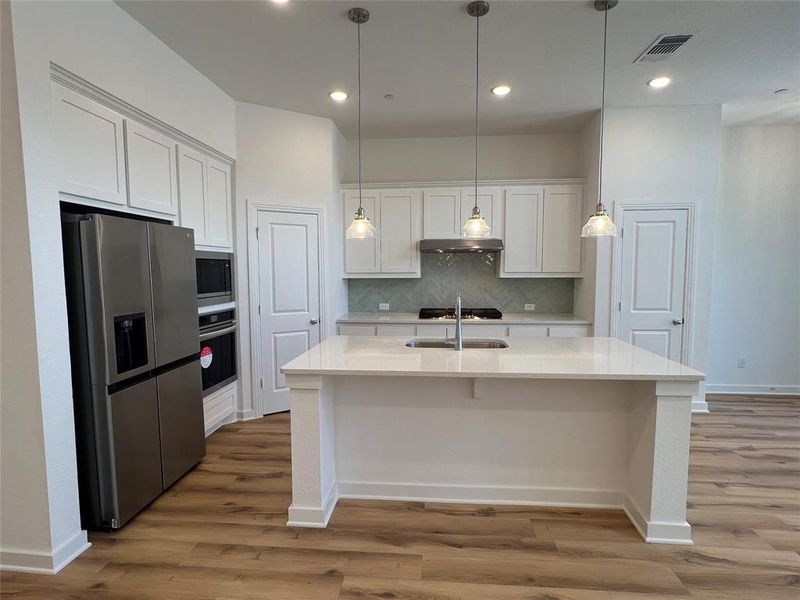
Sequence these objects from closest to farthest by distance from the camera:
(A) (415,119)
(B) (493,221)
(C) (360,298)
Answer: (A) (415,119), (B) (493,221), (C) (360,298)

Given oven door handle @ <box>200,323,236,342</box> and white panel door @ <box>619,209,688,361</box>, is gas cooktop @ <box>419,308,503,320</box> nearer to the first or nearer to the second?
white panel door @ <box>619,209,688,361</box>

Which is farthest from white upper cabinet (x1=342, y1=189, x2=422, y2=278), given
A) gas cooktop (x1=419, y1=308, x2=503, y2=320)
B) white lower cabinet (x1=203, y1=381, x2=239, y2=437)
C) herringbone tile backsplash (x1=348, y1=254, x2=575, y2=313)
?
white lower cabinet (x1=203, y1=381, x2=239, y2=437)

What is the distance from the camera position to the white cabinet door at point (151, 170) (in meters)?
2.56

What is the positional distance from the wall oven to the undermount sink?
66.9 inches

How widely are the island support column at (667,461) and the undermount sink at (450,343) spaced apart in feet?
3.21

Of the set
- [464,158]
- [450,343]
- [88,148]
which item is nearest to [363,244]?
[464,158]

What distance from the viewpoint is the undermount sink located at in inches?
114

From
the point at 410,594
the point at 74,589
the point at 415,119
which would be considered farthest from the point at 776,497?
the point at 415,119

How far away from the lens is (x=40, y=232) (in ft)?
6.15

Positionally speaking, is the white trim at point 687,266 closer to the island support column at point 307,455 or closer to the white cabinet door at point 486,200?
the white cabinet door at point 486,200

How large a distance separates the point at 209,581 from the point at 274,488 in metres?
0.80

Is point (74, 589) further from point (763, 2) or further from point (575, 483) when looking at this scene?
point (763, 2)

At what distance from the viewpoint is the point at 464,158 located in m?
4.81

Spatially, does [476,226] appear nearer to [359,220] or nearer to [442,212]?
[359,220]
